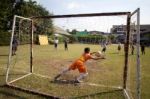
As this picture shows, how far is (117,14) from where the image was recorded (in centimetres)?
1113

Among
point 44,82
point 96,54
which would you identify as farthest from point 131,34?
point 44,82

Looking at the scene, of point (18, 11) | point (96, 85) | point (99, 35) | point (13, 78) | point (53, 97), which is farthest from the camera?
point (18, 11)

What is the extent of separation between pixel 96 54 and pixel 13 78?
386 cm

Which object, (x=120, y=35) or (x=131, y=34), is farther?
(x=120, y=35)

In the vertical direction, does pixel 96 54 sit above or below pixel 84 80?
above

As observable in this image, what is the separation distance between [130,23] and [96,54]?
247 cm

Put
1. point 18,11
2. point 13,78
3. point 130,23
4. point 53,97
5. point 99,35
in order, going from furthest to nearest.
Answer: point 18,11 → point 99,35 → point 13,78 → point 130,23 → point 53,97

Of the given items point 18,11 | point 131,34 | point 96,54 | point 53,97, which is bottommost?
point 53,97

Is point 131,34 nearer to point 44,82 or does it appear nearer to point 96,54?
point 96,54

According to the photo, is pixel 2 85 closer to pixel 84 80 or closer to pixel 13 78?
pixel 13 78

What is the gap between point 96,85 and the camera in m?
12.4

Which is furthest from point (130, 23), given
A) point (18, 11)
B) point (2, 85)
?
point (18, 11)

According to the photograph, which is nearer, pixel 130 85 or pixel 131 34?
pixel 131 34

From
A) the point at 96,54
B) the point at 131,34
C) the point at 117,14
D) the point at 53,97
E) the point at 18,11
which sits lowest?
the point at 53,97
